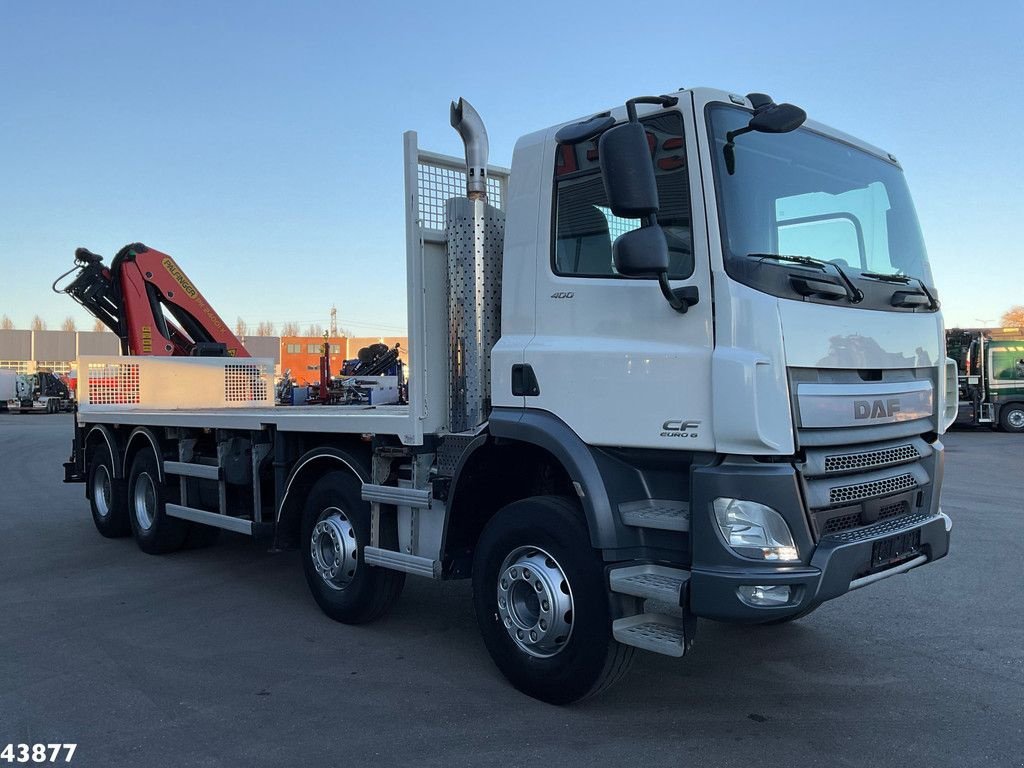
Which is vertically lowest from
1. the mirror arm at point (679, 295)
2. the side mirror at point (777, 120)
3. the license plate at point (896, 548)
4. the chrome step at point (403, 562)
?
the chrome step at point (403, 562)

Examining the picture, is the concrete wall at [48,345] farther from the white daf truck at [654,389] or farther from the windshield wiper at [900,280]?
the windshield wiper at [900,280]

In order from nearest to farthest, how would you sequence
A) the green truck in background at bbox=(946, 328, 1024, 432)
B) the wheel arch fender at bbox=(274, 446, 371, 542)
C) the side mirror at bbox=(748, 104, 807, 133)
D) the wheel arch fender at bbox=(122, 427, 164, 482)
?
the side mirror at bbox=(748, 104, 807, 133) → the wheel arch fender at bbox=(274, 446, 371, 542) → the wheel arch fender at bbox=(122, 427, 164, 482) → the green truck in background at bbox=(946, 328, 1024, 432)

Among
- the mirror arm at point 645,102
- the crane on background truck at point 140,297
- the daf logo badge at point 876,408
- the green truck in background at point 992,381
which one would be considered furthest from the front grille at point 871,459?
the green truck in background at point 992,381

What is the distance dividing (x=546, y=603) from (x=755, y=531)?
1.13 m

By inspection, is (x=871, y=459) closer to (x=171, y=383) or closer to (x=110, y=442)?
(x=110, y=442)

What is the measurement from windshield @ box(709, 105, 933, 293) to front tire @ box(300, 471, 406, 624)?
301 cm

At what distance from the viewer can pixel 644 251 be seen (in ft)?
12.1

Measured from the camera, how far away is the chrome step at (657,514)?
3.83 m

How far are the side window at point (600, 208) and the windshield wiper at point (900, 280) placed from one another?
1023 mm

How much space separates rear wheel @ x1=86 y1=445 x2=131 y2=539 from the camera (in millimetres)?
9023

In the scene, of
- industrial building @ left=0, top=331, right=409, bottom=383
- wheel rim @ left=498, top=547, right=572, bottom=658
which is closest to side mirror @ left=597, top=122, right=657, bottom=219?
wheel rim @ left=498, top=547, right=572, bottom=658

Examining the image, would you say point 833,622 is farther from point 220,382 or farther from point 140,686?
point 220,382

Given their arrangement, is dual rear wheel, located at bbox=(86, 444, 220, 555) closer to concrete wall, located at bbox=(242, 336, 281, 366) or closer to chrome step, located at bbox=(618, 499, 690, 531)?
chrome step, located at bbox=(618, 499, 690, 531)

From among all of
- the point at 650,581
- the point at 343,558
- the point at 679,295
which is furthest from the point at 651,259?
the point at 343,558
